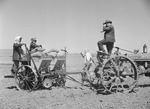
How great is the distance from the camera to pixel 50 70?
9.59 m

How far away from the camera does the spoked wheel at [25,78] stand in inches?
361

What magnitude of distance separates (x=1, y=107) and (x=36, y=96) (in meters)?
1.56

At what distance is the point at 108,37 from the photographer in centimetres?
886

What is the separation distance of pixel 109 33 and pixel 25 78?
13.1 ft

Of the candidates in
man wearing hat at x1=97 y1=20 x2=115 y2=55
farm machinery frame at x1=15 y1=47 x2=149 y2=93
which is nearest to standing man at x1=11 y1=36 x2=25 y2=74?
farm machinery frame at x1=15 y1=47 x2=149 y2=93

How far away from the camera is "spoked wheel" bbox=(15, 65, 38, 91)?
9.16 m

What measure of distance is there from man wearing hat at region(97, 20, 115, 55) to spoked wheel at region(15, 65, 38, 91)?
10.1 ft

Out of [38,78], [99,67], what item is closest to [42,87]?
[38,78]

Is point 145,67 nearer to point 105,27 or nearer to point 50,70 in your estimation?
point 105,27

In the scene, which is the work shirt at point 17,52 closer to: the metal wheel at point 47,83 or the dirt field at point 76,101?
the metal wheel at point 47,83

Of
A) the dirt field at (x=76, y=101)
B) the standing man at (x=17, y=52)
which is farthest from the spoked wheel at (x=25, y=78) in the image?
the dirt field at (x=76, y=101)

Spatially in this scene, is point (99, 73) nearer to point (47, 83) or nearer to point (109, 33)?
point (109, 33)

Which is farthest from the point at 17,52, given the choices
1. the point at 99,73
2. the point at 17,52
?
the point at 99,73

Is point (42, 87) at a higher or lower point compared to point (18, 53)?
lower
